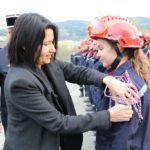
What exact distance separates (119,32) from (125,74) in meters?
0.27

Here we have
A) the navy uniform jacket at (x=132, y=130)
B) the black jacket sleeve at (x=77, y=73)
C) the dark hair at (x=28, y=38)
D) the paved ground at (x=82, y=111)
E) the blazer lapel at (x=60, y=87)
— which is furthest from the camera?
the paved ground at (x=82, y=111)

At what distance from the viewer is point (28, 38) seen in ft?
6.40

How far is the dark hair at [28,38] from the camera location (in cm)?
195

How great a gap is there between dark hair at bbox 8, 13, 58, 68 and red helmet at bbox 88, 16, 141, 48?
36 cm

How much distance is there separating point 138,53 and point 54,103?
0.58m

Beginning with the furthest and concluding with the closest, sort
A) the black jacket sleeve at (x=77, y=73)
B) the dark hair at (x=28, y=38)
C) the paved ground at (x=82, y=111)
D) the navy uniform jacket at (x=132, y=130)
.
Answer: the paved ground at (x=82, y=111) → the black jacket sleeve at (x=77, y=73) → the navy uniform jacket at (x=132, y=130) → the dark hair at (x=28, y=38)

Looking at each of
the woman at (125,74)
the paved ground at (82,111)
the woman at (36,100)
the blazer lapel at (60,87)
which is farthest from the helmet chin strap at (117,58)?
the paved ground at (82,111)

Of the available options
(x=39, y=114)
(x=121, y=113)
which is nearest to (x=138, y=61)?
(x=121, y=113)

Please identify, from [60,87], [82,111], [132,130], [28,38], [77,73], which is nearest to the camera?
[28,38]

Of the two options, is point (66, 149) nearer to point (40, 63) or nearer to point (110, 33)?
point (40, 63)

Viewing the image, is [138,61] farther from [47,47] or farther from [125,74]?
[47,47]

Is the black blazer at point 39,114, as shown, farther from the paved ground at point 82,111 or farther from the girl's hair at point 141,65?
the paved ground at point 82,111

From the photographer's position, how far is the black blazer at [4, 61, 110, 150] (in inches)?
77.9

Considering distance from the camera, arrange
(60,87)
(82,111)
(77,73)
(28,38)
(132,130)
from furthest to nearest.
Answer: (82,111)
(77,73)
(60,87)
(132,130)
(28,38)
